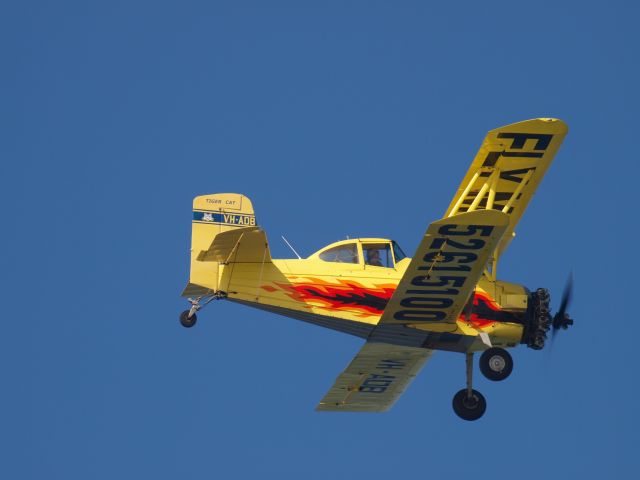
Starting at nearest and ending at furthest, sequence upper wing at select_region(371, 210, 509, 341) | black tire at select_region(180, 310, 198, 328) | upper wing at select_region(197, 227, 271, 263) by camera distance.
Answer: upper wing at select_region(371, 210, 509, 341)
upper wing at select_region(197, 227, 271, 263)
black tire at select_region(180, 310, 198, 328)

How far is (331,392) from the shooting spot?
27938 millimetres

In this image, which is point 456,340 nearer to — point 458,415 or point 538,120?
point 458,415

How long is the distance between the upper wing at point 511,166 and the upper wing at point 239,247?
3771 mm

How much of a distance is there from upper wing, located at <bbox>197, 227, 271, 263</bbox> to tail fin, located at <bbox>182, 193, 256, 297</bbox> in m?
0.37

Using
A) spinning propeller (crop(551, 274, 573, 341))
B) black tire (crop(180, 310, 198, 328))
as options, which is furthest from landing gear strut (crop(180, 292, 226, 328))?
spinning propeller (crop(551, 274, 573, 341))

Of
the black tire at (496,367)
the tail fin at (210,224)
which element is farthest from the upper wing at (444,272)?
the tail fin at (210,224)

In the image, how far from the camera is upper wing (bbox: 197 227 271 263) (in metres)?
23.9

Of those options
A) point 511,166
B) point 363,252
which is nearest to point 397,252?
point 363,252

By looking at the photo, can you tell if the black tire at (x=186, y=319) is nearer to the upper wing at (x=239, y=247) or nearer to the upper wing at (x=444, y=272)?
the upper wing at (x=239, y=247)

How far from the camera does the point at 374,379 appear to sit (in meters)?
27.8

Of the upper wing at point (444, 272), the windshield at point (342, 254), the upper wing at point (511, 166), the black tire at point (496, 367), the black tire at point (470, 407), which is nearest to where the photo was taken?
the upper wing at point (444, 272)

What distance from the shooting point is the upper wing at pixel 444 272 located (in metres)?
22.6

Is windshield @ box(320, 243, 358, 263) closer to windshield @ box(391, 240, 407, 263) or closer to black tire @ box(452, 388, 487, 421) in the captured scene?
windshield @ box(391, 240, 407, 263)

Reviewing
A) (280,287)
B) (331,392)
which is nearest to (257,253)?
(280,287)
